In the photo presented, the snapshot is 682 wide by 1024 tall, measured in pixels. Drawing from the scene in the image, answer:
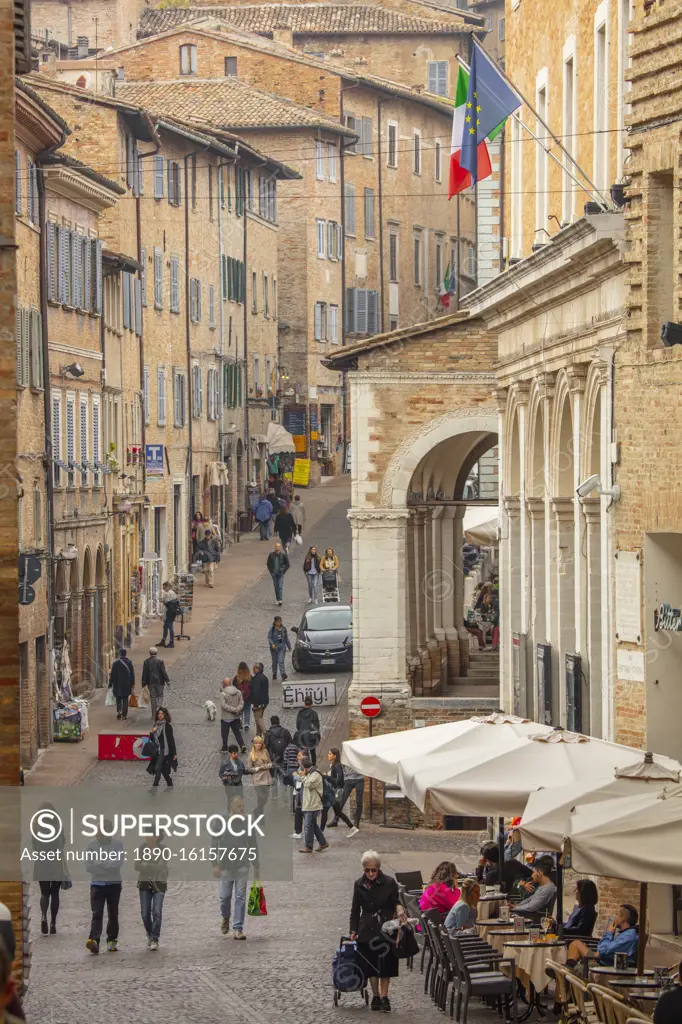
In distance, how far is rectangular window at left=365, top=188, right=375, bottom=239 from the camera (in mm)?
87375

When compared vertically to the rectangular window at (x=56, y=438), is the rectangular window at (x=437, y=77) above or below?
above

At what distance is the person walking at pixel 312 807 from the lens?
1169 inches

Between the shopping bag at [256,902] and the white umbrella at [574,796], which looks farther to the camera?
the shopping bag at [256,902]

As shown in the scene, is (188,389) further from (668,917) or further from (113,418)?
(668,917)

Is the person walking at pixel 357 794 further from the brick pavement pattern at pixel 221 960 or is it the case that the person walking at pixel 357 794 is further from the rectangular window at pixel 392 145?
the rectangular window at pixel 392 145

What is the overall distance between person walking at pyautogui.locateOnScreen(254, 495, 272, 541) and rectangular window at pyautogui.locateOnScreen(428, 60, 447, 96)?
91.6 ft

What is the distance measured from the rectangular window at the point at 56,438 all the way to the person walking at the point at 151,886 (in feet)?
74.5

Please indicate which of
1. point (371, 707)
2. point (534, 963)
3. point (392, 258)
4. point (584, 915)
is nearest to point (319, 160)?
point (392, 258)

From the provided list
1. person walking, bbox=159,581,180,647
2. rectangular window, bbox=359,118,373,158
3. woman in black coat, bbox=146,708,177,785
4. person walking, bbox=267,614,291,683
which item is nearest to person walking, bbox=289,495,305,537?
person walking, bbox=159,581,180,647

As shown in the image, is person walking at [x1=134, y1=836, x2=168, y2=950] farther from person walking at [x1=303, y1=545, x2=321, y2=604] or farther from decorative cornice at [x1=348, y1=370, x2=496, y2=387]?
person walking at [x1=303, y1=545, x2=321, y2=604]

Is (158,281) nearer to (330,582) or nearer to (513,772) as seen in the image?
(330,582)

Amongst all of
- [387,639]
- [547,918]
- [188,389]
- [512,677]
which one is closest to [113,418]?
[188,389]

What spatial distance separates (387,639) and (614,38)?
15655 mm

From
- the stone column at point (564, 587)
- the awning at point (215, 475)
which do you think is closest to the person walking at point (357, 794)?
the stone column at point (564, 587)
